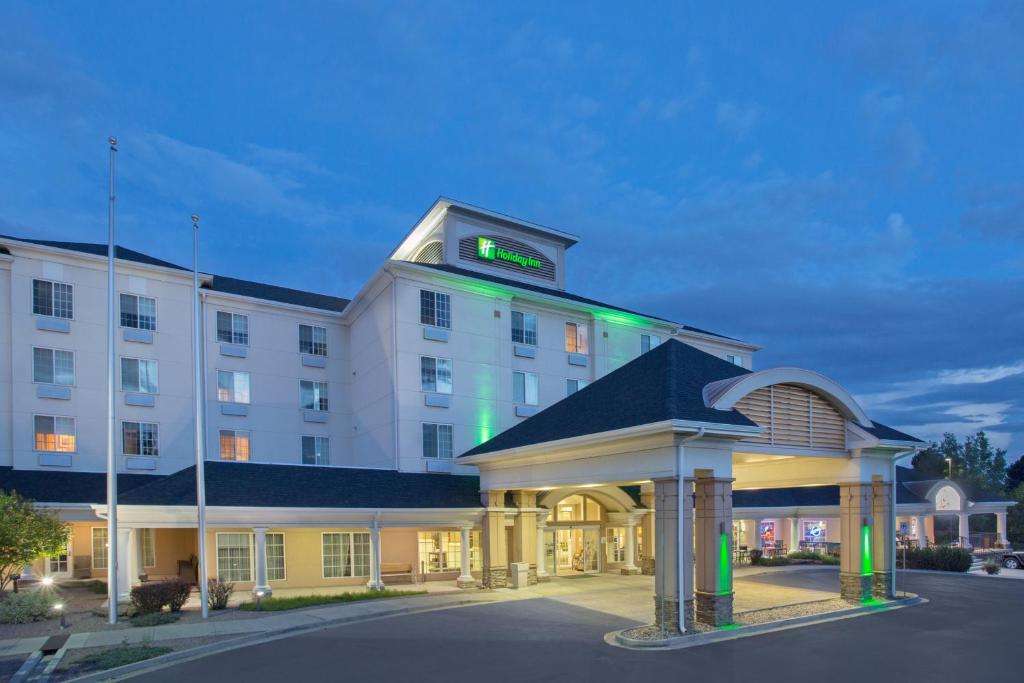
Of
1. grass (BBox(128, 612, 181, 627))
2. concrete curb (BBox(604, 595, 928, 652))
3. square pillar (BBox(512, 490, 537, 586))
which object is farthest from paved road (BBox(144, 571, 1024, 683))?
square pillar (BBox(512, 490, 537, 586))

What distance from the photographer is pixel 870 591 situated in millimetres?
22391

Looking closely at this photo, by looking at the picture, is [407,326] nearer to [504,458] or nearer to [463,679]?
[504,458]

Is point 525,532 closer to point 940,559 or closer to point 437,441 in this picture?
point 437,441

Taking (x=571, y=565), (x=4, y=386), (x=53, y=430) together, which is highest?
(x=4, y=386)

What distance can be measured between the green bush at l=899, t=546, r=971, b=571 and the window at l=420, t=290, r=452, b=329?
25.5 metres

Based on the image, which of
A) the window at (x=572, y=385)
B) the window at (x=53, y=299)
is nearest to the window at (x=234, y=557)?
the window at (x=53, y=299)

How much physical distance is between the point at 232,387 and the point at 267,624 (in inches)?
682

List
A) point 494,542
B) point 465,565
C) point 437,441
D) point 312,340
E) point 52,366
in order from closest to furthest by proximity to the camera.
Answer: point 494,542
point 465,565
point 52,366
point 437,441
point 312,340

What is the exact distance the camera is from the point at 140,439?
3181 centimetres

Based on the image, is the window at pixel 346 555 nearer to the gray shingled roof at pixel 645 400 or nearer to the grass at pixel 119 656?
the gray shingled roof at pixel 645 400

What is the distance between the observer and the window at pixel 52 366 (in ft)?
98.3

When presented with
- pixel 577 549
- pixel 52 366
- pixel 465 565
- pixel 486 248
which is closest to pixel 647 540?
pixel 577 549

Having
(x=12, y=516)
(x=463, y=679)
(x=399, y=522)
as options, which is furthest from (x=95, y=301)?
(x=463, y=679)

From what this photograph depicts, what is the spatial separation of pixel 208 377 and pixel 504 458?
55.3 feet
